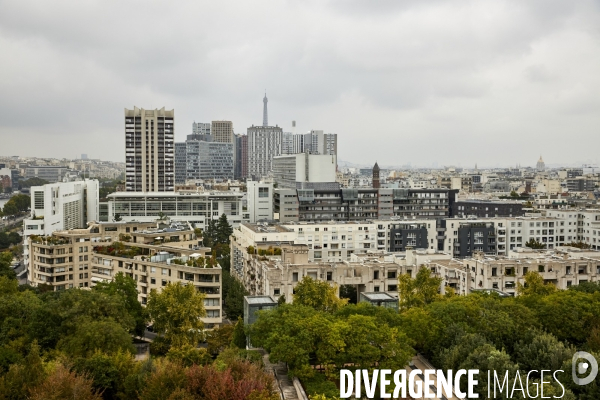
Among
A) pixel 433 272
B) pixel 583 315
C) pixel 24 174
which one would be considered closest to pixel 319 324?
pixel 583 315

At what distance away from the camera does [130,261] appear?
30.7 metres

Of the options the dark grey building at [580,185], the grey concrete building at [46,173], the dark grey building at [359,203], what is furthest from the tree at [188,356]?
the grey concrete building at [46,173]

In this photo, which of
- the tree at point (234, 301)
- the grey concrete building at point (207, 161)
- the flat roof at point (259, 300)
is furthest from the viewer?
the grey concrete building at point (207, 161)

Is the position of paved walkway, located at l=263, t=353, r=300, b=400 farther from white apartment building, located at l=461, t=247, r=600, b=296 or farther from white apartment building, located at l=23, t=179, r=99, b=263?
white apartment building, located at l=23, t=179, r=99, b=263

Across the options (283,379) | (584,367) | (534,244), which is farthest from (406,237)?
(283,379)

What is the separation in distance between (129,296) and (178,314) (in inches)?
159

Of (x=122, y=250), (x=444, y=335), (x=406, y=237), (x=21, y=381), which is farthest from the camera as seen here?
(x=406, y=237)

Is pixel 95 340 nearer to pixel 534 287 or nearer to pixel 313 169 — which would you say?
pixel 534 287

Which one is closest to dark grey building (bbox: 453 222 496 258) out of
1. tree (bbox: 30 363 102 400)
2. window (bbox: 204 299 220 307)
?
window (bbox: 204 299 220 307)

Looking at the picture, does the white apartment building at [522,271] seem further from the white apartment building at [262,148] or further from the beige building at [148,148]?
the white apartment building at [262,148]

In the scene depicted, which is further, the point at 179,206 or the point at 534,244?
the point at 179,206

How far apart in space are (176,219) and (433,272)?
3578 centimetres

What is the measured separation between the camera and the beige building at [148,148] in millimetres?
75875

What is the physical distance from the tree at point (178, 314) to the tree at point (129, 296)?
5.98 ft
